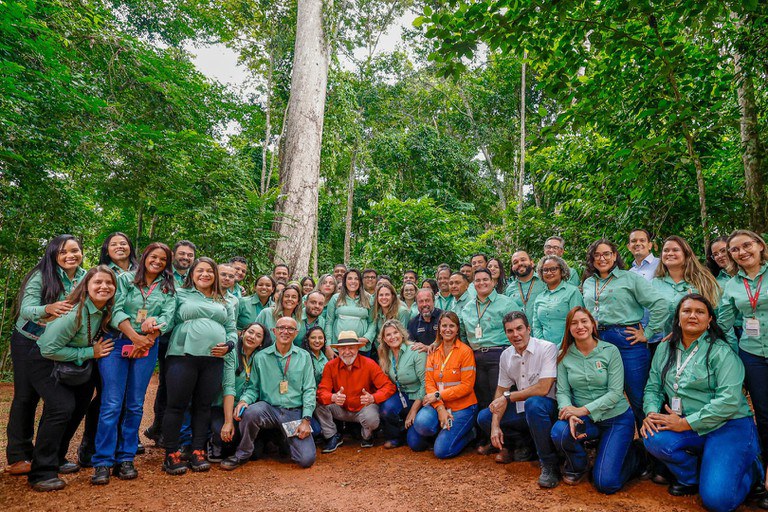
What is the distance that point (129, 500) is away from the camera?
3.46 m

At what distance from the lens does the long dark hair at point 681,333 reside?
3.42 meters

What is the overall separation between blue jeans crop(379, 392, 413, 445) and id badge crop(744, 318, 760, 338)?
3125mm

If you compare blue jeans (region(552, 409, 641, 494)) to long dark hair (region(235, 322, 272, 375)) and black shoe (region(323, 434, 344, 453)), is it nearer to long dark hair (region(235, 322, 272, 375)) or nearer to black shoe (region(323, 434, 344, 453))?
black shoe (region(323, 434, 344, 453))

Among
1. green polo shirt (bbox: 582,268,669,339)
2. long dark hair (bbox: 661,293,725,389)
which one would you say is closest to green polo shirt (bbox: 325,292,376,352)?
green polo shirt (bbox: 582,268,669,339)

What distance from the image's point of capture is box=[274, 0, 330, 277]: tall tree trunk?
9.02m

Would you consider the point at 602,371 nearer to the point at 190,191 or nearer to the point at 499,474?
the point at 499,474

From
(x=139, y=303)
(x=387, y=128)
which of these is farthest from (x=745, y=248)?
(x=387, y=128)

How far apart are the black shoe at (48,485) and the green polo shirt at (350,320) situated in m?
2.91

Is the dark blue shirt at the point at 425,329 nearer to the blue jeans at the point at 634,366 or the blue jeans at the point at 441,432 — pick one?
the blue jeans at the point at 441,432

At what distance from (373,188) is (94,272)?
43.1ft

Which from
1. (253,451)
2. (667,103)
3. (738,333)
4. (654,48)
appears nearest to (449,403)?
(253,451)

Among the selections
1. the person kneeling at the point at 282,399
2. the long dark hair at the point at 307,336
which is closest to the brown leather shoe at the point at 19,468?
the person kneeling at the point at 282,399

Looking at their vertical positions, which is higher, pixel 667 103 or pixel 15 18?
pixel 15 18

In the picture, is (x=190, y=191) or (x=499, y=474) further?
(x=190, y=191)
